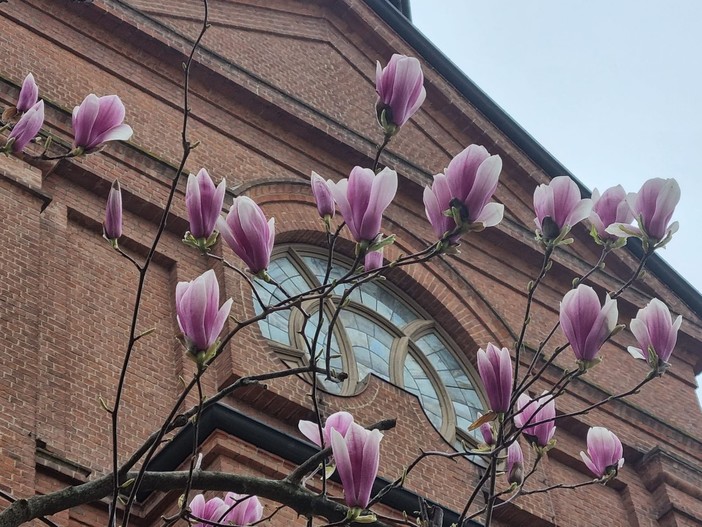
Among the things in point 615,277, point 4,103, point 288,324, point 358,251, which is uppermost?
point 615,277

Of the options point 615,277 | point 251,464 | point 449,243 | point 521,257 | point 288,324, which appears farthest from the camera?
point 615,277

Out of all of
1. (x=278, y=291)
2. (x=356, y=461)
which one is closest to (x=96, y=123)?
(x=356, y=461)

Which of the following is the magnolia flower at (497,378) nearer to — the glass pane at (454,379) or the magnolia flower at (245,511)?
the magnolia flower at (245,511)

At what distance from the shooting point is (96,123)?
6.01 meters

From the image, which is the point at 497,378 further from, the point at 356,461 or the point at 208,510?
the point at 208,510

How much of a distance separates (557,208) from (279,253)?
8777 mm

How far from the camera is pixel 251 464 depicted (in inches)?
405

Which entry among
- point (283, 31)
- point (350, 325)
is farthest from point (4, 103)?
point (283, 31)

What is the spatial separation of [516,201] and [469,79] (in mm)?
2267

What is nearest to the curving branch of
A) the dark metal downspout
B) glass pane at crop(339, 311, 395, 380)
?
the dark metal downspout

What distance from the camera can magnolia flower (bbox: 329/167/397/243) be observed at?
528cm

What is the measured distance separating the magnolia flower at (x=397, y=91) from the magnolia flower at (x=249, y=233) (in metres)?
0.73

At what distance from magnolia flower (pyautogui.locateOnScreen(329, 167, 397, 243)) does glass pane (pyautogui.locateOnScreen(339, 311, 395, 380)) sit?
8658 millimetres

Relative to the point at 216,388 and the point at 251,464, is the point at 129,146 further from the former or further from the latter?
the point at 251,464
